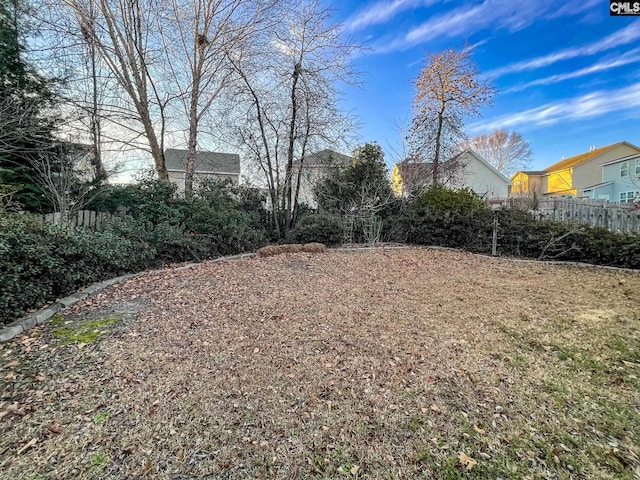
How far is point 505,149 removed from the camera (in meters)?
26.6

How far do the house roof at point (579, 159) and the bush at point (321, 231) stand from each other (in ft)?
78.9

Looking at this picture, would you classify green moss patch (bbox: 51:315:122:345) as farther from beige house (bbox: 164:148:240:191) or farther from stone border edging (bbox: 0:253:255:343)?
beige house (bbox: 164:148:240:191)

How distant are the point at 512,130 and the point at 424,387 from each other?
30.4m

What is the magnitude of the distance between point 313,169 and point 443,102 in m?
5.20

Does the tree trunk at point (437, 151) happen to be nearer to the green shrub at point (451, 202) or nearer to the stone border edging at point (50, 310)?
the green shrub at point (451, 202)

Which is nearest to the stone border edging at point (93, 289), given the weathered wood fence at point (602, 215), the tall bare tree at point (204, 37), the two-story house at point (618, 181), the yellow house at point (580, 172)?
the weathered wood fence at point (602, 215)

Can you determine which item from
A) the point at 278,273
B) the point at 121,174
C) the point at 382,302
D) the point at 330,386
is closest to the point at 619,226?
the point at 382,302

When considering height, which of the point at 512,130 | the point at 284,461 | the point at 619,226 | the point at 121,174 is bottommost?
the point at 284,461

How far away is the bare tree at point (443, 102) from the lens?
32.4 feet

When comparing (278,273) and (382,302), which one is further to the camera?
(278,273)

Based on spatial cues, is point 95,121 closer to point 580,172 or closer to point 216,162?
point 216,162

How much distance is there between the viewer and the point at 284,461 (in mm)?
1506

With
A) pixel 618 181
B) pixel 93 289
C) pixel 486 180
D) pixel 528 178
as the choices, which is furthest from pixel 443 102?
pixel 528 178

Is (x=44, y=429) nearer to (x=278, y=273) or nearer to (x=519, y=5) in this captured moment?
(x=278, y=273)
